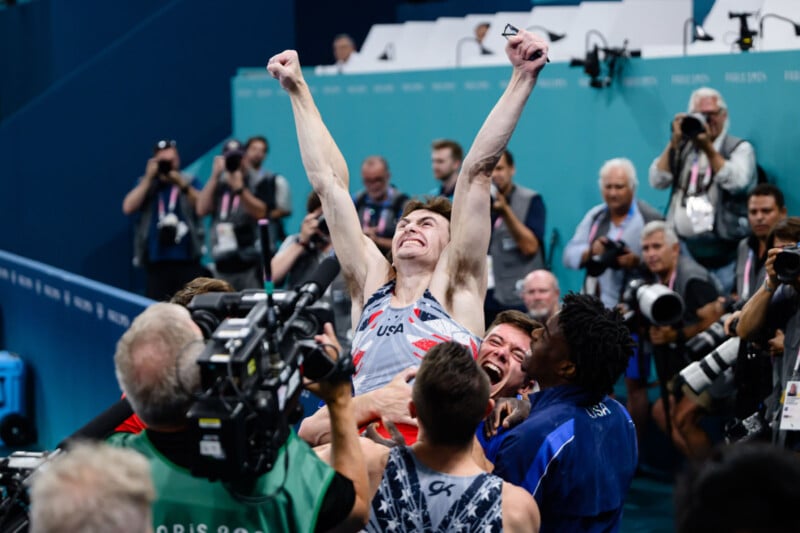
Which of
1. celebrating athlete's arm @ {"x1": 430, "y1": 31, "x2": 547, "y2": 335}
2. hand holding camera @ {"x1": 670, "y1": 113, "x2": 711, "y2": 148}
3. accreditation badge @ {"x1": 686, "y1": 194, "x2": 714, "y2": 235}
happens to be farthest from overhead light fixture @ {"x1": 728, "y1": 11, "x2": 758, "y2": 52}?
celebrating athlete's arm @ {"x1": 430, "y1": 31, "x2": 547, "y2": 335}

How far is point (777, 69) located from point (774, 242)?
2128 mm

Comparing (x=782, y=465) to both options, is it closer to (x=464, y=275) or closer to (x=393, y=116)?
(x=464, y=275)

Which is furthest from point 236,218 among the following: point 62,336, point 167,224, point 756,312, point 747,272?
point 756,312

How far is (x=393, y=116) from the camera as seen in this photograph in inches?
445

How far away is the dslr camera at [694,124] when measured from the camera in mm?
7223

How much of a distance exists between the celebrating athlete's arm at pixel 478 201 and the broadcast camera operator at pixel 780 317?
1.33 m

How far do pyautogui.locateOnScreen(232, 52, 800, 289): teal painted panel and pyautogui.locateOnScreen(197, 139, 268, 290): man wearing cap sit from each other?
1.36 m

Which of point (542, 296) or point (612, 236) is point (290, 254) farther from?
point (612, 236)

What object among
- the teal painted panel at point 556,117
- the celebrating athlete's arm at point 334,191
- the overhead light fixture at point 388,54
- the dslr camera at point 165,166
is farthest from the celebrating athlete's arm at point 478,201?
the overhead light fixture at point 388,54

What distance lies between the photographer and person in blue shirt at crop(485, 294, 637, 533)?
3646 mm

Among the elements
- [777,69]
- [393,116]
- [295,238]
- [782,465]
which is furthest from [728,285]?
[782,465]

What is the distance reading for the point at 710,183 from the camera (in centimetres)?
734

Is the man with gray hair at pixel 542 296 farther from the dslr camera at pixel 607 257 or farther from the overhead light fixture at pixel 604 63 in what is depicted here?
the overhead light fixture at pixel 604 63

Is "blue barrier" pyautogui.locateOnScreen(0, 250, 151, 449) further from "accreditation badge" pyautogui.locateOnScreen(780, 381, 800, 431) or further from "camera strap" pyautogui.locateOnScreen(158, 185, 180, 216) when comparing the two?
"accreditation badge" pyautogui.locateOnScreen(780, 381, 800, 431)
